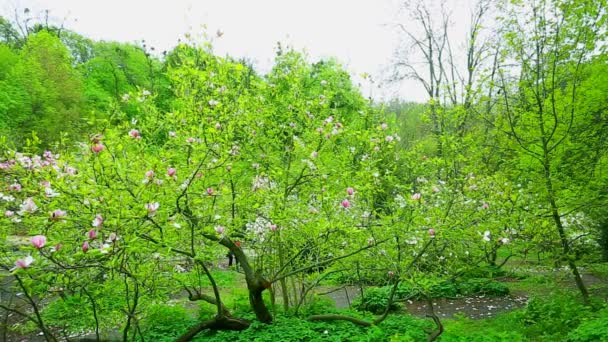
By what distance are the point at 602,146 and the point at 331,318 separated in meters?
5.51

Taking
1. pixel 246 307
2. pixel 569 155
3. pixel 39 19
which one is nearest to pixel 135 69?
pixel 39 19

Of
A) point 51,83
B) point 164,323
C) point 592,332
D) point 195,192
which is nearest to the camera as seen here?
point 195,192

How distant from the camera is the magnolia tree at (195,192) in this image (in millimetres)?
3377

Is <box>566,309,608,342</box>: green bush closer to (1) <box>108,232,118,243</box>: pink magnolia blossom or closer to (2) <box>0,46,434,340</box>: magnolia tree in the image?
(2) <box>0,46,434,340</box>: magnolia tree

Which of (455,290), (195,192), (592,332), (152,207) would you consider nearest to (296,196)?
(195,192)

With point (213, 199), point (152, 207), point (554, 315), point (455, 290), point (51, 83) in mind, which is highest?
point (51, 83)

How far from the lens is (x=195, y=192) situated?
396 centimetres

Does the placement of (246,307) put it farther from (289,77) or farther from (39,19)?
(39,19)

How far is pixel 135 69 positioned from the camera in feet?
123

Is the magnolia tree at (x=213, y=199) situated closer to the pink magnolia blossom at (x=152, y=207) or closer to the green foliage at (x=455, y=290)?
the pink magnolia blossom at (x=152, y=207)

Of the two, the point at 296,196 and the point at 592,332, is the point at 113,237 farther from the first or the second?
the point at 592,332

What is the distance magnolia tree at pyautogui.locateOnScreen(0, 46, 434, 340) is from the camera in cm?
338

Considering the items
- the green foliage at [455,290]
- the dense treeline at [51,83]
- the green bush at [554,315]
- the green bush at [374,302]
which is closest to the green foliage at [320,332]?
the green bush at [554,315]

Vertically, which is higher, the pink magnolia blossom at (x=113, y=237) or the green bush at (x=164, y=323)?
the pink magnolia blossom at (x=113, y=237)
